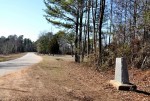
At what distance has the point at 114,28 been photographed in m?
31.8

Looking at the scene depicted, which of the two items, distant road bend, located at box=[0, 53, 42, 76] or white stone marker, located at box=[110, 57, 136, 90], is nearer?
white stone marker, located at box=[110, 57, 136, 90]

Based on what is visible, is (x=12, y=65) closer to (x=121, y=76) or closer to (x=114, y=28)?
(x=114, y=28)

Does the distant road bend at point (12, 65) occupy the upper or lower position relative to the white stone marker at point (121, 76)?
lower

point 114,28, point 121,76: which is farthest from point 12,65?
point 121,76

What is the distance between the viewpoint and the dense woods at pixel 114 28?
73.0ft

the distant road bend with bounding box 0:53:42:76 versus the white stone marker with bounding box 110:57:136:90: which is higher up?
the white stone marker with bounding box 110:57:136:90

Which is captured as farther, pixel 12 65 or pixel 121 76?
pixel 12 65

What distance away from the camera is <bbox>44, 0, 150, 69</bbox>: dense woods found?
22.3m

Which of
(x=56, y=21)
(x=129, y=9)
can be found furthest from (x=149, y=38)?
(x=56, y=21)

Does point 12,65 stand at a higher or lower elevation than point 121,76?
lower

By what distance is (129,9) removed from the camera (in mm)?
29469

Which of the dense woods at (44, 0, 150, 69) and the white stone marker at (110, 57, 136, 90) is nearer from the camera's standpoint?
the white stone marker at (110, 57, 136, 90)

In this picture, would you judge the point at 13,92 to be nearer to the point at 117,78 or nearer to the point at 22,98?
the point at 22,98

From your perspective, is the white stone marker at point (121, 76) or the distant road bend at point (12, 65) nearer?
the white stone marker at point (121, 76)
